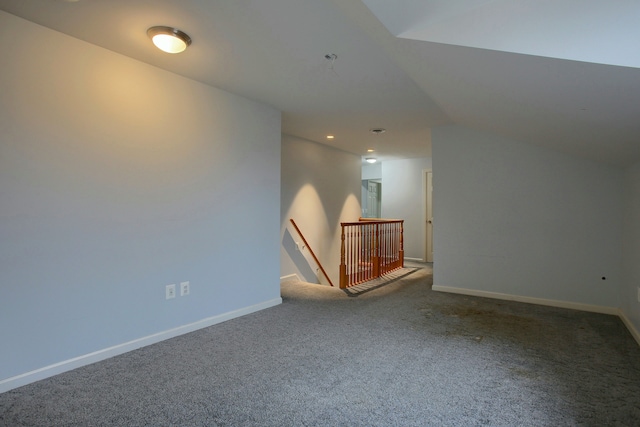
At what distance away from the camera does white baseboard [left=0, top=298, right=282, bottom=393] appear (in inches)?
81.7

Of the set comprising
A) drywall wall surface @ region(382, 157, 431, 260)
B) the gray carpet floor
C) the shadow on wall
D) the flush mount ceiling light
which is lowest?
the gray carpet floor

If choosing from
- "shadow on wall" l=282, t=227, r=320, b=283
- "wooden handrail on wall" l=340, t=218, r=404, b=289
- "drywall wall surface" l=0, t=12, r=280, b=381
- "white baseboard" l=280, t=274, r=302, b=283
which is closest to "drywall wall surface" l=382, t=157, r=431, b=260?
"wooden handrail on wall" l=340, t=218, r=404, b=289

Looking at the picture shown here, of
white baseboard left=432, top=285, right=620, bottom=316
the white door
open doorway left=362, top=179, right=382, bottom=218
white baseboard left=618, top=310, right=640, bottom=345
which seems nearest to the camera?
white baseboard left=618, top=310, right=640, bottom=345

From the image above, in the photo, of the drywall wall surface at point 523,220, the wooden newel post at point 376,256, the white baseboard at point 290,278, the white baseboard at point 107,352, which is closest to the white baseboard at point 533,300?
the drywall wall surface at point 523,220

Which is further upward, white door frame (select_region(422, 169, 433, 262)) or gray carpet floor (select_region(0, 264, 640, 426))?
white door frame (select_region(422, 169, 433, 262))

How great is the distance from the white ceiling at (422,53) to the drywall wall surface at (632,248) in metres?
0.24

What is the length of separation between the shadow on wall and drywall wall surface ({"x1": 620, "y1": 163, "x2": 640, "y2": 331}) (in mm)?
3962

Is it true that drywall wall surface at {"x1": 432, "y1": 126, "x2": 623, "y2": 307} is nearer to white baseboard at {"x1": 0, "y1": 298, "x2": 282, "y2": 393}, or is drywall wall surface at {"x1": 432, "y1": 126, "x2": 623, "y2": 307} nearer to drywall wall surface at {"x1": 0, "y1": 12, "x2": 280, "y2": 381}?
drywall wall surface at {"x1": 0, "y1": 12, "x2": 280, "y2": 381}

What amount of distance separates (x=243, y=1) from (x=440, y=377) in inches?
99.4

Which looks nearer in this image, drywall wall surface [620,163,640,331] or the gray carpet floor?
the gray carpet floor

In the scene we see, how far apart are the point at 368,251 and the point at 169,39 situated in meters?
4.27

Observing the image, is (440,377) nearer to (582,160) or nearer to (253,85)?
(253,85)

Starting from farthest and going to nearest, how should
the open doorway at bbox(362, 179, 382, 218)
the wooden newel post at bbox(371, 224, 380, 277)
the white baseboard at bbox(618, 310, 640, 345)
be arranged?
the open doorway at bbox(362, 179, 382, 218) < the wooden newel post at bbox(371, 224, 380, 277) < the white baseboard at bbox(618, 310, 640, 345)

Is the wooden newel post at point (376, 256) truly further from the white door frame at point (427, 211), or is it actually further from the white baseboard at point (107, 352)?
the white baseboard at point (107, 352)
